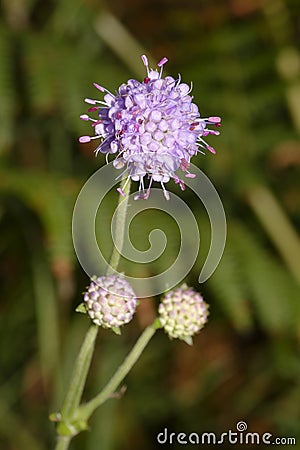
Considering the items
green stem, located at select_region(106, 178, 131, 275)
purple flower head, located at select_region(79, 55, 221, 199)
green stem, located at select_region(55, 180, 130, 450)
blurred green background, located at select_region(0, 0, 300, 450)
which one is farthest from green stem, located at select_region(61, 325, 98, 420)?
blurred green background, located at select_region(0, 0, 300, 450)

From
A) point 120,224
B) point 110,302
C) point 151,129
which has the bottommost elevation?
point 110,302

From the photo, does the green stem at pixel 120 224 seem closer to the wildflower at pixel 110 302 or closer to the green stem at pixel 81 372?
the green stem at pixel 81 372

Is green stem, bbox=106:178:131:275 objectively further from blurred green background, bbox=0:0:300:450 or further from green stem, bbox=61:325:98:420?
blurred green background, bbox=0:0:300:450

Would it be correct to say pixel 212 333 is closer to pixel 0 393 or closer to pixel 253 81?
pixel 0 393

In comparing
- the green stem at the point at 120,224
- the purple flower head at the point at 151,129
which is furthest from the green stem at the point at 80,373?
the purple flower head at the point at 151,129

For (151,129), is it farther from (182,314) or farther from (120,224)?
(182,314)

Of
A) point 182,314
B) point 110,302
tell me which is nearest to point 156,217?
point 182,314

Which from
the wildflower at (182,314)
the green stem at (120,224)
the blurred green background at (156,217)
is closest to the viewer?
the green stem at (120,224)
